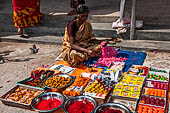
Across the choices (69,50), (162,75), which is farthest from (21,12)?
(162,75)

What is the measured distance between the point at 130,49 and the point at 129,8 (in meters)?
2.16

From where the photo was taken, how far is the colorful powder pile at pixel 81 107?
341 cm

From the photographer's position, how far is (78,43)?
5586mm

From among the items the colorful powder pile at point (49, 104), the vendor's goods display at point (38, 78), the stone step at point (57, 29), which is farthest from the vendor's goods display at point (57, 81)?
the stone step at point (57, 29)

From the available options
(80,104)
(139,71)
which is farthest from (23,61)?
(139,71)

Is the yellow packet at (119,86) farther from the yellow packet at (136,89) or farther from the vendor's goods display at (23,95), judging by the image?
the vendor's goods display at (23,95)

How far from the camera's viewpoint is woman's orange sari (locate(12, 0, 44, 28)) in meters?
7.67

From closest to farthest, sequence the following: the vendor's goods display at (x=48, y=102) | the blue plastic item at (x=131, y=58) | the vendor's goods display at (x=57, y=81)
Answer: the vendor's goods display at (x=48, y=102) < the vendor's goods display at (x=57, y=81) < the blue plastic item at (x=131, y=58)

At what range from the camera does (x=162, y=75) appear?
4.26m

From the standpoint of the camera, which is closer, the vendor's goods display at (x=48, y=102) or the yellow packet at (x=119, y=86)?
the vendor's goods display at (x=48, y=102)

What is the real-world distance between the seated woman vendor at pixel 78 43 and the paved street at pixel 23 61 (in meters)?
0.86

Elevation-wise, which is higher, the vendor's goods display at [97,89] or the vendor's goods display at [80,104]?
the vendor's goods display at [97,89]

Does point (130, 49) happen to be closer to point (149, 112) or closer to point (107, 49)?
point (107, 49)

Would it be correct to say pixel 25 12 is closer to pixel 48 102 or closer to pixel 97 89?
pixel 48 102
